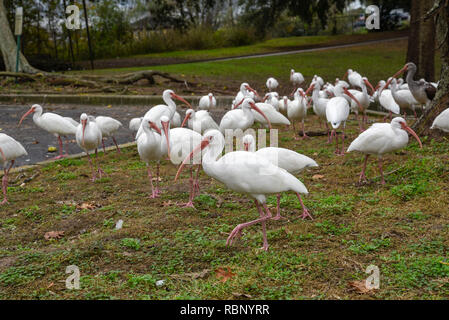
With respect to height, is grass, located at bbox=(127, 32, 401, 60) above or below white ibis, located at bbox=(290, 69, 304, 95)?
above

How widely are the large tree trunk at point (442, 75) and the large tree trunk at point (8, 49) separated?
1542 cm

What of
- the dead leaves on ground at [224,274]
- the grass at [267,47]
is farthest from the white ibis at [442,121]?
the grass at [267,47]

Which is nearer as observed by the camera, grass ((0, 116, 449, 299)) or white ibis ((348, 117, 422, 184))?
grass ((0, 116, 449, 299))

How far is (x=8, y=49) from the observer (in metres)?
19.2

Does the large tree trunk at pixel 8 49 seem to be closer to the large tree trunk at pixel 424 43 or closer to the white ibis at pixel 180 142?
the large tree trunk at pixel 424 43

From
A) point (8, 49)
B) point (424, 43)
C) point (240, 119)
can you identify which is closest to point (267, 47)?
point (8, 49)

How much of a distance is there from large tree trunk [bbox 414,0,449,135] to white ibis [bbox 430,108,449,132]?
45 centimetres

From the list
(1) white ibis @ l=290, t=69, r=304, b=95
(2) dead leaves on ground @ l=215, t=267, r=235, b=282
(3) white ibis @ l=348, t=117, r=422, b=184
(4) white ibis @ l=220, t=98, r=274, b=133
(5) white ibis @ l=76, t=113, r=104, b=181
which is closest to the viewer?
(2) dead leaves on ground @ l=215, t=267, r=235, b=282

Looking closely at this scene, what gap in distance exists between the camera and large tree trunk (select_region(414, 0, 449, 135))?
24.7ft

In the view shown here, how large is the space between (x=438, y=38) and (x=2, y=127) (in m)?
8.97

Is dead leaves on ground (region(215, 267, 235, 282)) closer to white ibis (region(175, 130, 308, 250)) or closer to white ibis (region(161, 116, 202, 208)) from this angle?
white ibis (region(175, 130, 308, 250))

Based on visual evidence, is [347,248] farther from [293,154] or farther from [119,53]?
[119,53]

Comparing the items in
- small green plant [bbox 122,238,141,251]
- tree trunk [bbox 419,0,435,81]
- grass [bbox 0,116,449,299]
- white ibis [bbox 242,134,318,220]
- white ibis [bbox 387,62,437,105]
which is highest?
tree trunk [bbox 419,0,435,81]

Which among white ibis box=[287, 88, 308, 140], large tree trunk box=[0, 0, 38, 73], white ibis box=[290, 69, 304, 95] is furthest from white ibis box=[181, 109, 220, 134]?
large tree trunk box=[0, 0, 38, 73]
